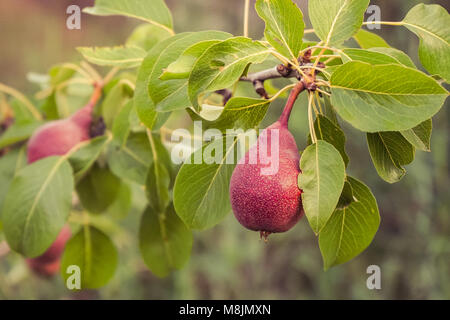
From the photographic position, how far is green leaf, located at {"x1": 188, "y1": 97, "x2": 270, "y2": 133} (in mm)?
454

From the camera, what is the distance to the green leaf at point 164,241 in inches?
27.0

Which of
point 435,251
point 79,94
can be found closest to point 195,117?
point 79,94

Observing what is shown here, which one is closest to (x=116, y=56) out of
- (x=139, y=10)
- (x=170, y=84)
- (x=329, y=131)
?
(x=139, y=10)

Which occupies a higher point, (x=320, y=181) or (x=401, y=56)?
(x=401, y=56)

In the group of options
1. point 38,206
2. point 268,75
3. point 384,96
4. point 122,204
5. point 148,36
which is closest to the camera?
point 384,96

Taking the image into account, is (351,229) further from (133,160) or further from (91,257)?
(91,257)

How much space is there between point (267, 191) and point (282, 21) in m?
0.16

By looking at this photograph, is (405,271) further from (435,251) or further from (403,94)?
(403,94)

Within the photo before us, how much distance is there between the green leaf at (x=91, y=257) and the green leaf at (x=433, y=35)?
0.53 m

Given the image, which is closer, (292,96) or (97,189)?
(292,96)

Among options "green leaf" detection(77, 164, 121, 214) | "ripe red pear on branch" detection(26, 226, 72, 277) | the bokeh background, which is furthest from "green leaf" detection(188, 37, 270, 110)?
the bokeh background

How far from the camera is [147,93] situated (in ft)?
1.64

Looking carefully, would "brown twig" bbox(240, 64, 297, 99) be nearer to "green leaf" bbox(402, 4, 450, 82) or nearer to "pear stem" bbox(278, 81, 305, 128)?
"pear stem" bbox(278, 81, 305, 128)

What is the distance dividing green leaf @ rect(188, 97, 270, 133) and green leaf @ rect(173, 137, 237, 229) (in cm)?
2
